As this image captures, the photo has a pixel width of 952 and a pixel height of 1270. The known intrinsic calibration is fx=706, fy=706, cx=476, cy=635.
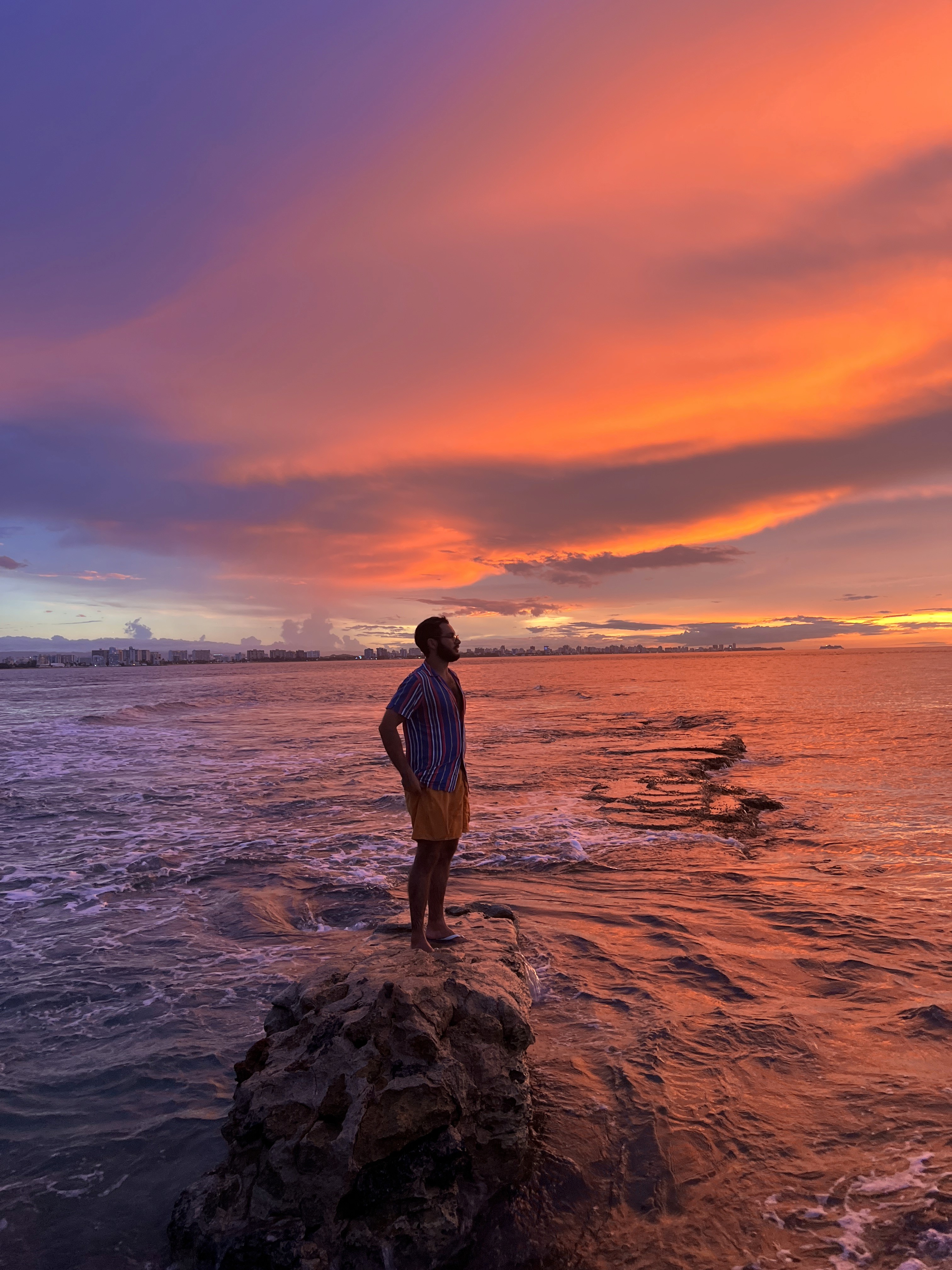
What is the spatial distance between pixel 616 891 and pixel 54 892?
6979 millimetres

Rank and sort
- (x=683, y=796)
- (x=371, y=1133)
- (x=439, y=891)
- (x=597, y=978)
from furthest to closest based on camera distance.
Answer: (x=683, y=796)
(x=597, y=978)
(x=439, y=891)
(x=371, y=1133)

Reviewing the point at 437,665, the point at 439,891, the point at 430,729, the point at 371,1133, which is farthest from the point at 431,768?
the point at 371,1133

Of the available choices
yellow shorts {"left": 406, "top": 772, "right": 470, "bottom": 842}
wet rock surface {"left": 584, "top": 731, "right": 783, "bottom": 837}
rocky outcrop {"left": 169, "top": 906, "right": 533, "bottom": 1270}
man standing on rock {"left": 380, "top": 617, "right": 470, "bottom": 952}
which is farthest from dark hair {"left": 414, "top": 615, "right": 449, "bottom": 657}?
wet rock surface {"left": 584, "top": 731, "right": 783, "bottom": 837}

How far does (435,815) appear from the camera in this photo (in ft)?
15.7

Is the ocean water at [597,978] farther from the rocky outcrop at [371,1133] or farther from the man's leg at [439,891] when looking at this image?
the man's leg at [439,891]

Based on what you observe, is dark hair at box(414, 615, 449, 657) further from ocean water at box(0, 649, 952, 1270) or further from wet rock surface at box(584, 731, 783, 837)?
wet rock surface at box(584, 731, 783, 837)

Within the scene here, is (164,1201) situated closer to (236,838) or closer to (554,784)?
(236,838)

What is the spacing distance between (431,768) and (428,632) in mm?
952

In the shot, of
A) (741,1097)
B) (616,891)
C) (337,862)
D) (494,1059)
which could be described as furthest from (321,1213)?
(337,862)

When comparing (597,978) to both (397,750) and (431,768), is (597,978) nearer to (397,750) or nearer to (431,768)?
(431,768)

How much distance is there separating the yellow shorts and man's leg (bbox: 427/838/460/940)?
86 mm

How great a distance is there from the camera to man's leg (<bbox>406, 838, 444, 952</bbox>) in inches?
186

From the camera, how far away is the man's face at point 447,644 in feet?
16.3

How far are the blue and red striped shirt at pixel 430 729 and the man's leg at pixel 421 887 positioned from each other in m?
0.41
